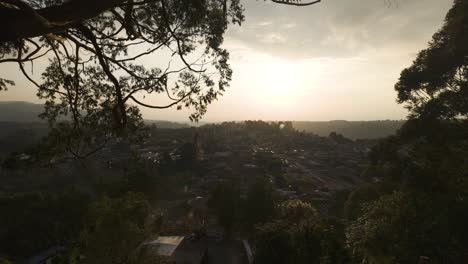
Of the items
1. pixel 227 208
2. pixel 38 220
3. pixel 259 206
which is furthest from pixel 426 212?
pixel 38 220

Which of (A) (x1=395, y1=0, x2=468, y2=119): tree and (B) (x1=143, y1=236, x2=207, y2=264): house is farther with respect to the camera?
(A) (x1=395, y1=0, x2=468, y2=119): tree

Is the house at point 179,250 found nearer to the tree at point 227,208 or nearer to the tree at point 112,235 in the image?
the tree at point 112,235

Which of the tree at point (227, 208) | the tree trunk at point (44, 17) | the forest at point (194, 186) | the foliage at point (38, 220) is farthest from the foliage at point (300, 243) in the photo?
the foliage at point (38, 220)

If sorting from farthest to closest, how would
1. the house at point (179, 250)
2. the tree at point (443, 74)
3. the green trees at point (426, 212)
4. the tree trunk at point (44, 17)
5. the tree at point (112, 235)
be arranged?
1. the tree at point (443, 74)
2. the house at point (179, 250)
3. the tree at point (112, 235)
4. the green trees at point (426, 212)
5. the tree trunk at point (44, 17)

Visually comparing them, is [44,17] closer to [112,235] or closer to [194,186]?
[112,235]

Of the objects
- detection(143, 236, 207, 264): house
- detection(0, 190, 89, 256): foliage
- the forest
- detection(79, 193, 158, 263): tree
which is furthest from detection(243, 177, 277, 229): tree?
detection(0, 190, 89, 256): foliage

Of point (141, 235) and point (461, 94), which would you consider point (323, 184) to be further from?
point (141, 235)

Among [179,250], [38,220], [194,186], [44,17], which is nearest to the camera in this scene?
[44,17]

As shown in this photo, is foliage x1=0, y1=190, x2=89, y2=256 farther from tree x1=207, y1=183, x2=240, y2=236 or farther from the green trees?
the green trees

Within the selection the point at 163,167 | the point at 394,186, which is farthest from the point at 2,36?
the point at 163,167
